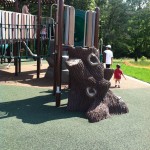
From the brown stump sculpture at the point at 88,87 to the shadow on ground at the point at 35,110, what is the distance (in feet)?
1.12

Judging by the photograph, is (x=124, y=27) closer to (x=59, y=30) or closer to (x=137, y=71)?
(x=137, y=71)

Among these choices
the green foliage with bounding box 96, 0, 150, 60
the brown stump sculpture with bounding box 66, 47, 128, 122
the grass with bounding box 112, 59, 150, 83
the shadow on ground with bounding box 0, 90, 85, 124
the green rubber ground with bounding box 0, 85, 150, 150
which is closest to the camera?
the green rubber ground with bounding box 0, 85, 150, 150

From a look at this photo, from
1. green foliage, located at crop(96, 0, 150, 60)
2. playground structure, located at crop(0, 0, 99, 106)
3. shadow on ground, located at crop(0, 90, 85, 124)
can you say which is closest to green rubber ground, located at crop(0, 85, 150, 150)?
shadow on ground, located at crop(0, 90, 85, 124)

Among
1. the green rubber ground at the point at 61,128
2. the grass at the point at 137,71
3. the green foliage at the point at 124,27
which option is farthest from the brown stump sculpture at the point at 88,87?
the green foliage at the point at 124,27

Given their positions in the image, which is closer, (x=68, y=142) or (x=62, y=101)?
(x=68, y=142)

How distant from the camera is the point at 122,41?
39.4m

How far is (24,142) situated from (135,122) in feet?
8.65

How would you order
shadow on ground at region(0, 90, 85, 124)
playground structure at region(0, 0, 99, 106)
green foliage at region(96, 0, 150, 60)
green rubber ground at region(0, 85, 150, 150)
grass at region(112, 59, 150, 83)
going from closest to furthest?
green rubber ground at region(0, 85, 150, 150) → shadow on ground at region(0, 90, 85, 124) → playground structure at region(0, 0, 99, 106) → grass at region(112, 59, 150, 83) → green foliage at region(96, 0, 150, 60)

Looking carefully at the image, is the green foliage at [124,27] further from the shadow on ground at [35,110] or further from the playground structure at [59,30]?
the shadow on ground at [35,110]

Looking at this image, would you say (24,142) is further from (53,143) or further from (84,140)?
(84,140)

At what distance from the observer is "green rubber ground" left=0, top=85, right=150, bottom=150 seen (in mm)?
5293

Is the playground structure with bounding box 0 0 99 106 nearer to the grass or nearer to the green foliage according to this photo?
the grass

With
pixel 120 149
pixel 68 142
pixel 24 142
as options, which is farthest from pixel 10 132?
pixel 120 149

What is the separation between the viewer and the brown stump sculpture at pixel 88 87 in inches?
291
